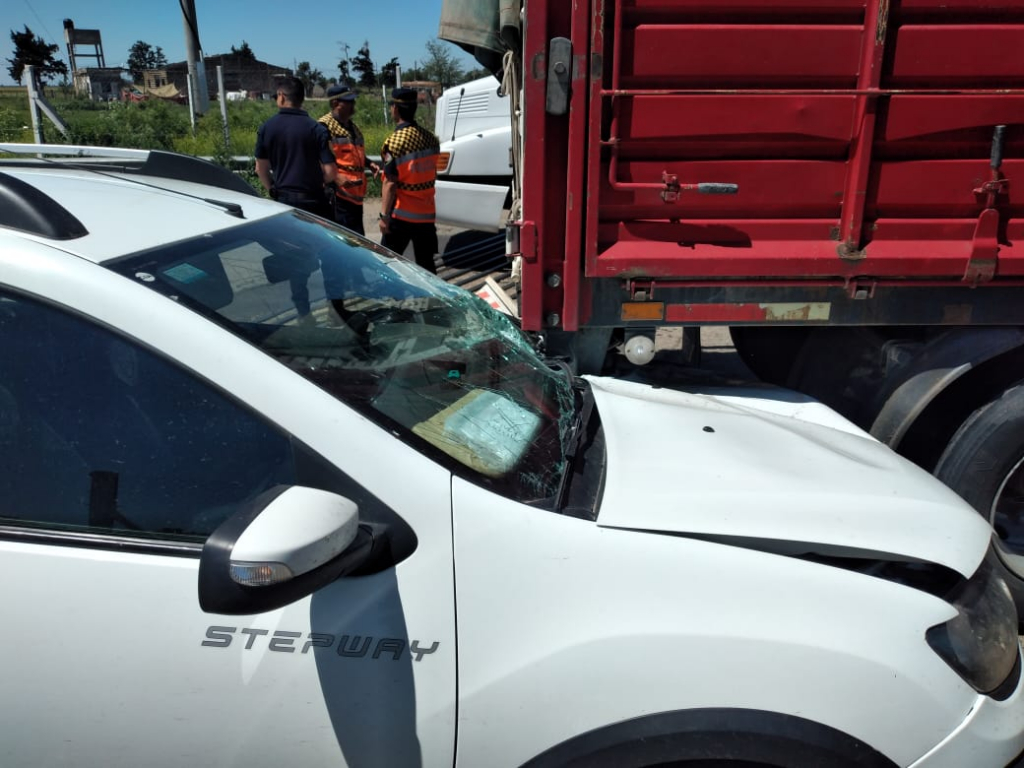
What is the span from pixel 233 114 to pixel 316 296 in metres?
25.0

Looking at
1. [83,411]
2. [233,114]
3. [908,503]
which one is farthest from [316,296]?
[233,114]

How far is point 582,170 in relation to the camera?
2857 millimetres

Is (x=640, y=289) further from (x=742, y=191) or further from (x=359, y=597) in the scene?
(x=359, y=597)

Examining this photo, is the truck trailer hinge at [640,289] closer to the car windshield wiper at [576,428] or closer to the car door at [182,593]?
the car windshield wiper at [576,428]

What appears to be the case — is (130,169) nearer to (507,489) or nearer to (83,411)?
(83,411)

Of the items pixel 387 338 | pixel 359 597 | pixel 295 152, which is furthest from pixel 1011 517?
pixel 295 152

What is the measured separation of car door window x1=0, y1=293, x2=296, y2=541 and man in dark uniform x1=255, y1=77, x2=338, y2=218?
4741 millimetres

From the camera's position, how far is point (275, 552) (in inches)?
52.2

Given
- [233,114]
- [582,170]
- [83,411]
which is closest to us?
[83,411]

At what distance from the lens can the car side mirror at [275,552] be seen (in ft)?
4.37

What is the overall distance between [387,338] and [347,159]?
5.16 metres

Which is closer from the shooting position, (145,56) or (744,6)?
(744,6)

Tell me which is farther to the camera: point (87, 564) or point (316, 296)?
point (316, 296)

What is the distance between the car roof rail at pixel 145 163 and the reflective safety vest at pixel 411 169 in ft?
12.8
